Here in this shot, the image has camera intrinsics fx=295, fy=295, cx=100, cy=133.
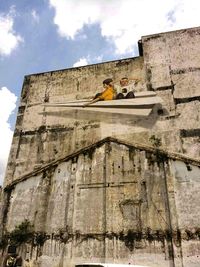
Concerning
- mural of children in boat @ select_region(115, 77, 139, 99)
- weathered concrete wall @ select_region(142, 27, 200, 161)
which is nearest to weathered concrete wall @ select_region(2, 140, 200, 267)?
weathered concrete wall @ select_region(142, 27, 200, 161)

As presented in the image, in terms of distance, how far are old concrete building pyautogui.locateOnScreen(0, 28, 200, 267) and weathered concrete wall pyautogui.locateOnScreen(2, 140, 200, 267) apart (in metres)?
0.04

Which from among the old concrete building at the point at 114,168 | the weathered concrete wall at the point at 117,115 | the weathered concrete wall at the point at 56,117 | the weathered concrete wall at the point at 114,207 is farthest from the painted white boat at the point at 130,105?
the weathered concrete wall at the point at 114,207

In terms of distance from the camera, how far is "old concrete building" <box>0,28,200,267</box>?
1081cm

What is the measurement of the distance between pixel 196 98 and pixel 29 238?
32.5 ft

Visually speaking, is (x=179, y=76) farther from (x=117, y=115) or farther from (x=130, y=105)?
(x=117, y=115)

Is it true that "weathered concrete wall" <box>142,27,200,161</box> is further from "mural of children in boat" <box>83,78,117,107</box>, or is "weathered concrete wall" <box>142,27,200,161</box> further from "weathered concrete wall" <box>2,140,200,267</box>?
"weathered concrete wall" <box>2,140,200,267</box>

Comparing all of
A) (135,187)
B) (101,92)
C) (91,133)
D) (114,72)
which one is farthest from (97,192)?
(114,72)

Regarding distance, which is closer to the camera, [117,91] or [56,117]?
[117,91]

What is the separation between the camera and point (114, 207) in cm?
1153

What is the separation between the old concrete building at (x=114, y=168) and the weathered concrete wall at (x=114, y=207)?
38 millimetres

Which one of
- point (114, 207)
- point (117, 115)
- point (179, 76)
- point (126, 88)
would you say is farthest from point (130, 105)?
point (114, 207)

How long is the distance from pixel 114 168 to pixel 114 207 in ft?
5.55

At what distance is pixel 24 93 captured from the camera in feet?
58.7

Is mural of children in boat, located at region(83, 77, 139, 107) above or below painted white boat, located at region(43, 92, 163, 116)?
above
